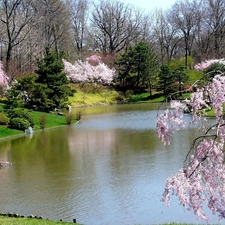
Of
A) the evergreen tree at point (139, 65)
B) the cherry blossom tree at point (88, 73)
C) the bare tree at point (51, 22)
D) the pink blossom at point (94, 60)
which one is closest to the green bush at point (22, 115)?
the bare tree at point (51, 22)

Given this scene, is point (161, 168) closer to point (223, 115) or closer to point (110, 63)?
point (223, 115)

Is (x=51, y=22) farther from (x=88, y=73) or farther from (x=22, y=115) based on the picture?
(x=22, y=115)

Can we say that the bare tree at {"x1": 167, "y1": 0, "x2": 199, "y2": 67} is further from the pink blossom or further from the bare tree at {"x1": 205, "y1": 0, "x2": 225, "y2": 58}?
the pink blossom

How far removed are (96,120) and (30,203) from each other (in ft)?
49.7

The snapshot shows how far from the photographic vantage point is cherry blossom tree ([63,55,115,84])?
4090 cm

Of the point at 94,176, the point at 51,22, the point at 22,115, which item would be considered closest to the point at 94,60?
the point at 51,22

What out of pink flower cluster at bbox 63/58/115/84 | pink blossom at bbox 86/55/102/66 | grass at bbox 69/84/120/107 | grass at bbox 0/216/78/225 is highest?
pink blossom at bbox 86/55/102/66

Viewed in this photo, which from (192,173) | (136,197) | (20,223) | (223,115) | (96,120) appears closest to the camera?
(192,173)

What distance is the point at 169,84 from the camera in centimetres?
3628

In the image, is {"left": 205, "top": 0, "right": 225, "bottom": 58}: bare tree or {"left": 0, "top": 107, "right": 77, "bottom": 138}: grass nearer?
{"left": 0, "top": 107, "right": 77, "bottom": 138}: grass

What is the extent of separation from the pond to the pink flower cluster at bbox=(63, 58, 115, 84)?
73.9 feet

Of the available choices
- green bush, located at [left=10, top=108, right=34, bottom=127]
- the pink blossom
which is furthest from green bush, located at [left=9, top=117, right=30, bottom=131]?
the pink blossom

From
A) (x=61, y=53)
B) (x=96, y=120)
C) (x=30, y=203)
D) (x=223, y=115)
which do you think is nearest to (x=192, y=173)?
(x=223, y=115)

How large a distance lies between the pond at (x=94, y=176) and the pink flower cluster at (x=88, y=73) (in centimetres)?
2253
